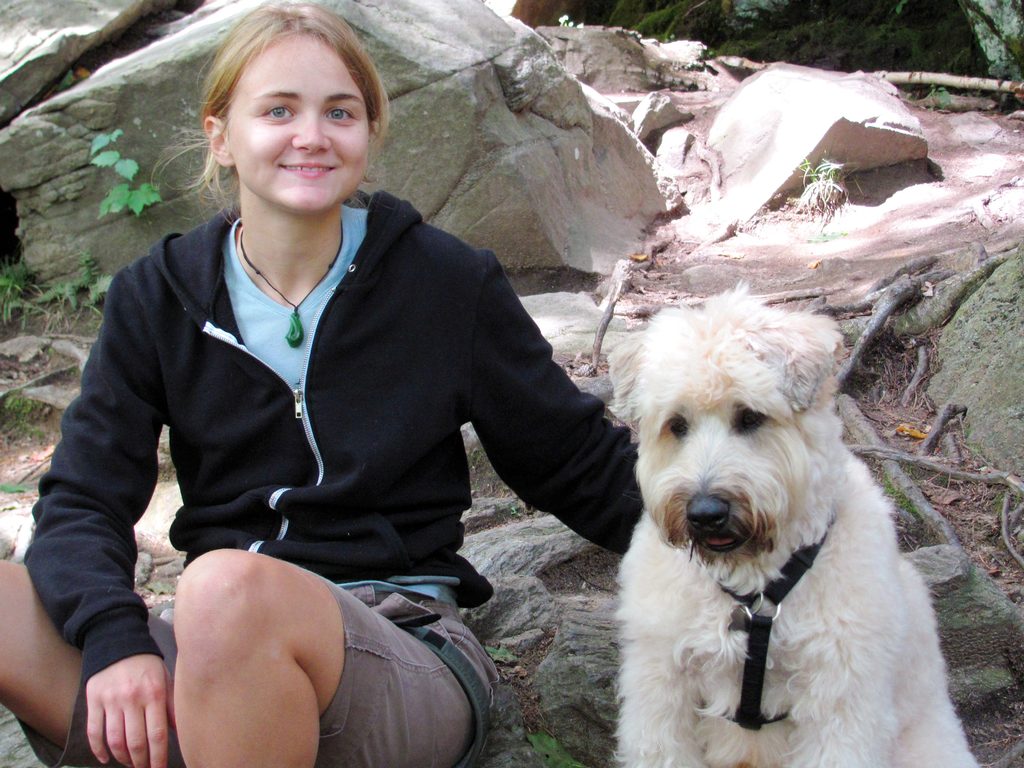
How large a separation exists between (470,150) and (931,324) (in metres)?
3.90


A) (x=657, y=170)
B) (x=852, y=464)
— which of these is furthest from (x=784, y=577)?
(x=657, y=170)

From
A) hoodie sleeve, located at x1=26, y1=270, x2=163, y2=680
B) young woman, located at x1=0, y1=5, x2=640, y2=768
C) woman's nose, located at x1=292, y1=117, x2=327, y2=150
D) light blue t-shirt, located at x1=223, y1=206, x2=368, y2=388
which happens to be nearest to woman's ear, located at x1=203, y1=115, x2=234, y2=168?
young woman, located at x1=0, y1=5, x2=640, y2=768

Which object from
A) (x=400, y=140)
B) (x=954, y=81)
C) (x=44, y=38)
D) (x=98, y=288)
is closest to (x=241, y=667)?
(x=400, y=140)

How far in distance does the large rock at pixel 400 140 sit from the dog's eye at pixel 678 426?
5.51m

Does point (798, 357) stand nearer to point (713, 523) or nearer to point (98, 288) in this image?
point (713, 523)

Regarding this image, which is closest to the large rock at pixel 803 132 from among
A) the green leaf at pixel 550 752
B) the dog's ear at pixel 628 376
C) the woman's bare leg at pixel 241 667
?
the dog's ear at pixel 628 376

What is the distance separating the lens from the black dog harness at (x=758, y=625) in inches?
106

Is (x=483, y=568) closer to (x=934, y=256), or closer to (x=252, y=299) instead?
(x=252, y=299)

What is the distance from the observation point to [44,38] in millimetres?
7902

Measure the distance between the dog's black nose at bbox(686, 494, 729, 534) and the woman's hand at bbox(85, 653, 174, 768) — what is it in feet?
4.62

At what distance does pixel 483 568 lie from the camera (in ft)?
13.9

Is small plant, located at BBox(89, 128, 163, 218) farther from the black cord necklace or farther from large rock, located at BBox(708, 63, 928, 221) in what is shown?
large rock, located at BBox(708, 63, 928, 221)

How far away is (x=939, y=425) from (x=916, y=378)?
48 centimetres

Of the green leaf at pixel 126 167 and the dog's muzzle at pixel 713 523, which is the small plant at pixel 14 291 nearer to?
the green leaf at pixel 126 167
